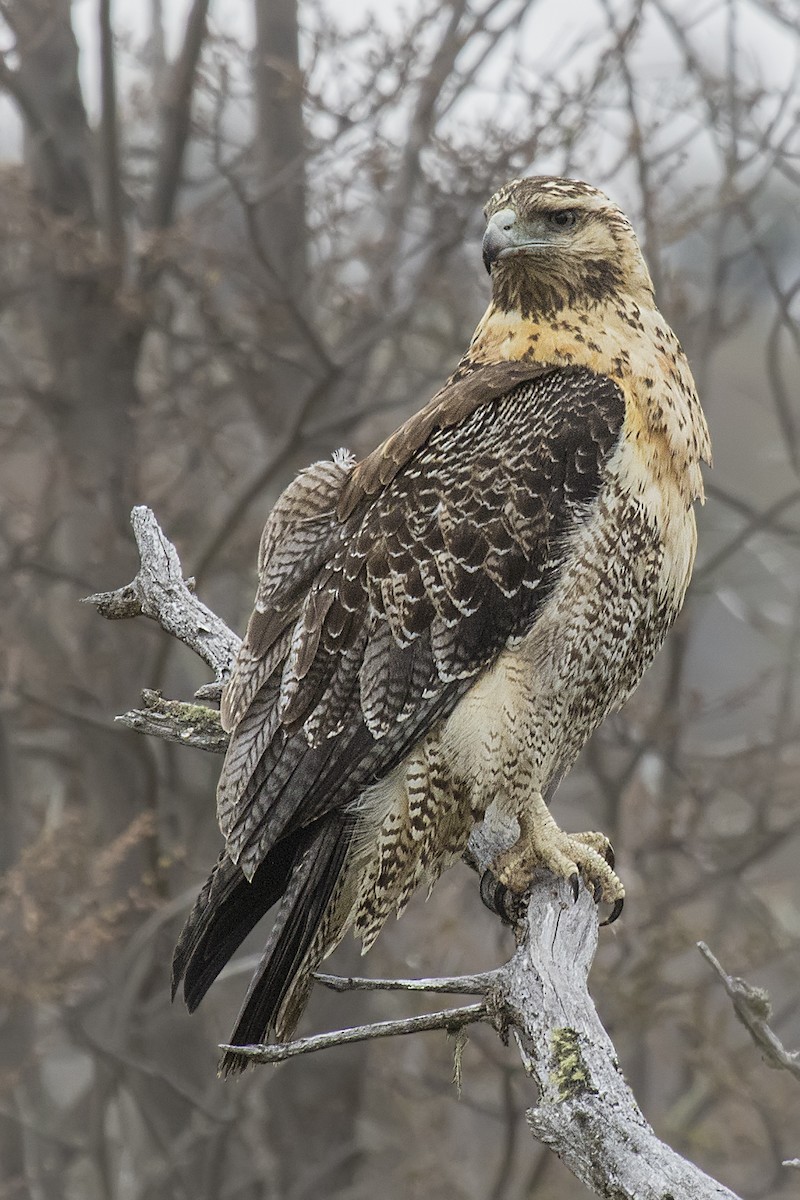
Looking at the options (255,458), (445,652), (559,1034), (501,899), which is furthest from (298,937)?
(255,458)

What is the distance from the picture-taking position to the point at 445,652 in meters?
3.61

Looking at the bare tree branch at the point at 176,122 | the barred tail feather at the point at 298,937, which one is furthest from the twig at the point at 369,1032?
the bare tree branch at the point at 176,122

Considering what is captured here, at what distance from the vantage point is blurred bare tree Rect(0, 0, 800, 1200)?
22.1 feet

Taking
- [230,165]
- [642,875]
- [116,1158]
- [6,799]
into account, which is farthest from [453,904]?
[230,165]

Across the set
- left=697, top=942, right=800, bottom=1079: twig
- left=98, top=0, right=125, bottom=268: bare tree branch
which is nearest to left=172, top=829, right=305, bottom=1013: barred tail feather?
left=697, top=942, right=800, bottom=1079: twig

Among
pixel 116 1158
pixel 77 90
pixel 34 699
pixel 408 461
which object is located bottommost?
pixel 116 1158

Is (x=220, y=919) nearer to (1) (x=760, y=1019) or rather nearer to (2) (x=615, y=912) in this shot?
(2) (x=615, y=912)

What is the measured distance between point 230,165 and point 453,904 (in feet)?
13.6

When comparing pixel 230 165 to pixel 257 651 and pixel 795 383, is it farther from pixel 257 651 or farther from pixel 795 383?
pixel 795 383

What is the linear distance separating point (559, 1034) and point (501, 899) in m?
0.95

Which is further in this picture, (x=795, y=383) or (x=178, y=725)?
(x=795, y=383)

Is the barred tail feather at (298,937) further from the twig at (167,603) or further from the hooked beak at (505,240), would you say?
the hooked beak at (505,240)

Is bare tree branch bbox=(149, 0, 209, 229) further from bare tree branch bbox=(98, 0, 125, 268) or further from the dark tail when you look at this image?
the dark tail

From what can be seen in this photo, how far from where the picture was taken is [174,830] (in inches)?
314
